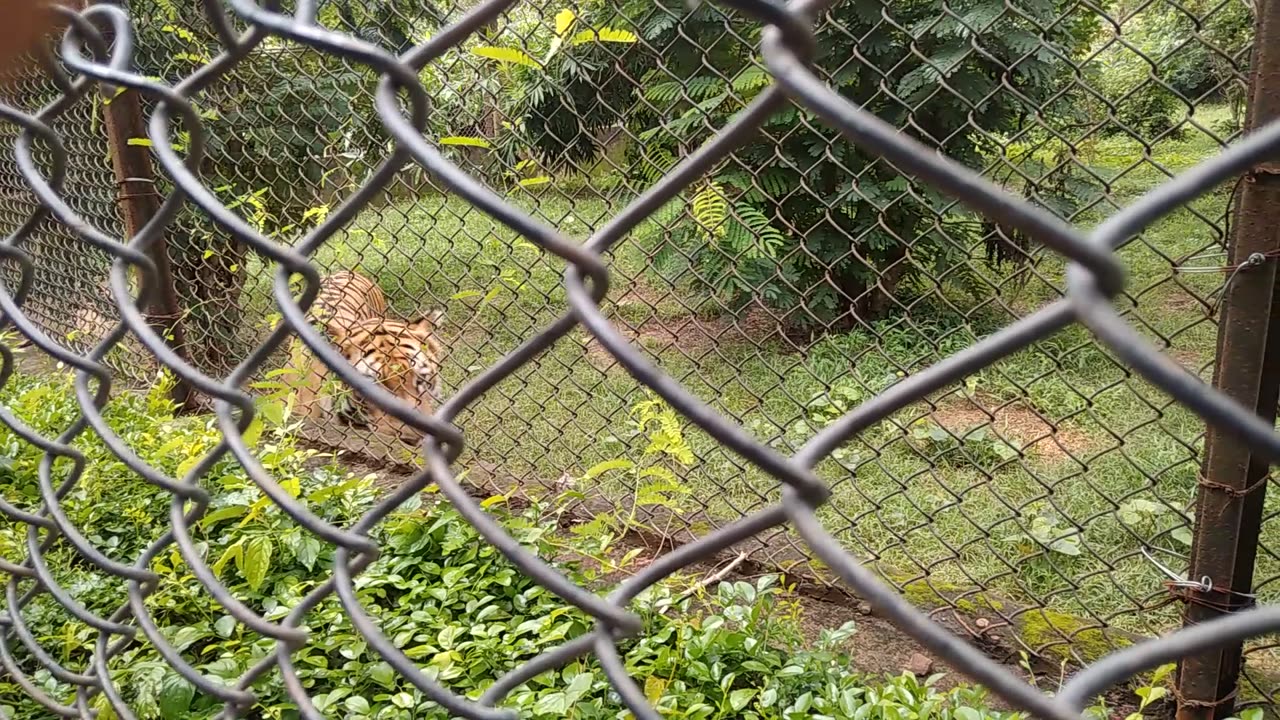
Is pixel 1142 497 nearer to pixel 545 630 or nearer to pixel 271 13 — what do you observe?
pixel 545 630

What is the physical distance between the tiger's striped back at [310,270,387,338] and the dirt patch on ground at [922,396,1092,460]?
2.63 meters

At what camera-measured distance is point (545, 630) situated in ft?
5.04

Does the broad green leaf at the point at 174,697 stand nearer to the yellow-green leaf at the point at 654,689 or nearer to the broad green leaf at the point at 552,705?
the broad green leaf at the point at 552,705

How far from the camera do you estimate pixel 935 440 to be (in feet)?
10.0

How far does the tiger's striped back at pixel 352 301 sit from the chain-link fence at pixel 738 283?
1.16 feet

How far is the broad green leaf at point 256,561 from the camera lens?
1.53m

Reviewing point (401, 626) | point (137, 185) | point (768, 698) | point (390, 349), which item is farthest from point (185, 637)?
point (390, 349)

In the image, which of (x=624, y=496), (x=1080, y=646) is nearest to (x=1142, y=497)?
(x=1080, y=646)

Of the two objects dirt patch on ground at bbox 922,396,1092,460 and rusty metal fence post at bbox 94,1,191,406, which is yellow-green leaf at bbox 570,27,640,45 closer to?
rusty metal fence post at bbox 94,1,191,406

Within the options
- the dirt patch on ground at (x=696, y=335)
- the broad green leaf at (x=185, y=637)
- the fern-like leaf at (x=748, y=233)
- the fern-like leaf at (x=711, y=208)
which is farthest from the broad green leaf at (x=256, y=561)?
the dirt patch on ground at (x=696, y=335)

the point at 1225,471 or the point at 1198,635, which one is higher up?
the point at 1225,471

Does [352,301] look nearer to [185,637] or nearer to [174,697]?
[185,637]

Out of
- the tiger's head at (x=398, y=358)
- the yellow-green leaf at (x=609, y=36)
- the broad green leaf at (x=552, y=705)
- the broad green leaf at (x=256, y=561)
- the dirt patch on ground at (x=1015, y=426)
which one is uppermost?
the dirt patch on ground at (x=1015, y=426)

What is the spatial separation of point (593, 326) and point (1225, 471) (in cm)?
125
